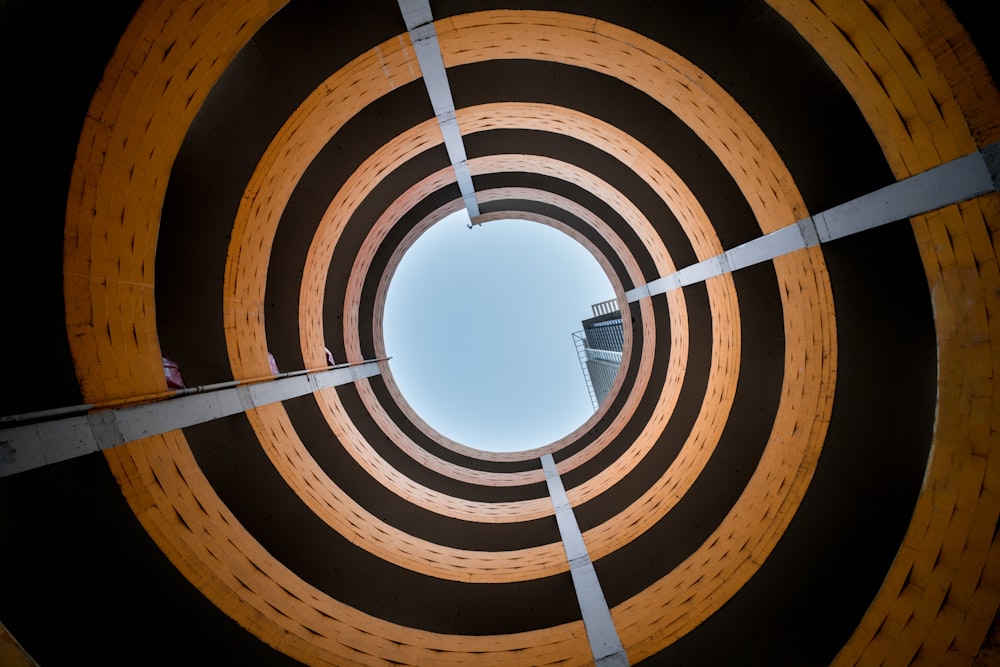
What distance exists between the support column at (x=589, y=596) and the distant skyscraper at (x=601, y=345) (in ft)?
64.3

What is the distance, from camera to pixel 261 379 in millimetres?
5930

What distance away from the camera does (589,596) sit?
22.0 ft

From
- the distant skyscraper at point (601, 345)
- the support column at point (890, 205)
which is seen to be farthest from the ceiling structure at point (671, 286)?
the distant skyscraper at point (601, 345)

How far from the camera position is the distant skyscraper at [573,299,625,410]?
98.3 feet

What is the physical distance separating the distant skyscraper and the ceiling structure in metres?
21.0

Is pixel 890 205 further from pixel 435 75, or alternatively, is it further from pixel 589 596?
pixel 589 596

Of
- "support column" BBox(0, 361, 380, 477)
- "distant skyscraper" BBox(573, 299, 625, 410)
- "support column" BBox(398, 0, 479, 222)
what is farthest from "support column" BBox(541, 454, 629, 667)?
"distant skyscraper" BBox(573, 299, 625, 410)

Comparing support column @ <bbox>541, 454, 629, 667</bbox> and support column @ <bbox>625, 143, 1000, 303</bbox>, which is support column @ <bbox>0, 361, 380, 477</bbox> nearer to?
support column @ <bbox>541, 454, 629, 667</bbox>

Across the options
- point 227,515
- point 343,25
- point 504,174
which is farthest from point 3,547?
point 504,174

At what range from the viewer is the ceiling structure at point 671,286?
3.52m

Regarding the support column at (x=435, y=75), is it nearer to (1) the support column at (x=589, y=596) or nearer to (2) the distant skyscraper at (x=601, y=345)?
(1) the support column at (x=589, y=596)

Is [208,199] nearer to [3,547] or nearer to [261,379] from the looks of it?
[261,379]

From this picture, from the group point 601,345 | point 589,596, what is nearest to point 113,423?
point 589,596

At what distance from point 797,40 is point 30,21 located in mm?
6829
